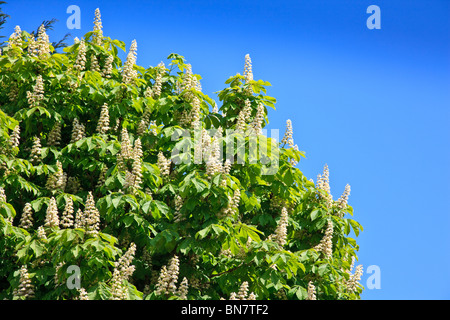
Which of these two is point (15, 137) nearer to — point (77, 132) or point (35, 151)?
point (35, 151)

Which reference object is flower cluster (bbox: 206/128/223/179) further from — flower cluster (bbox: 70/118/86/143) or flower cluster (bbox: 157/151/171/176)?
flower cluster (bbox: 70/118/86/143)

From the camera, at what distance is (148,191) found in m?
12.6

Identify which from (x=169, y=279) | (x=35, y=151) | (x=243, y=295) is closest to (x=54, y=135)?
(x=35, y=151)

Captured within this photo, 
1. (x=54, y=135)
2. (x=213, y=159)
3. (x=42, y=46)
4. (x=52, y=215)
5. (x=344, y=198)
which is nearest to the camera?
(x=52, y=215)

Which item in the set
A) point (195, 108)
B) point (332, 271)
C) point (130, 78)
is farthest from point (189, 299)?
point (130, 78)

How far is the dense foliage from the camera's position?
460 inches

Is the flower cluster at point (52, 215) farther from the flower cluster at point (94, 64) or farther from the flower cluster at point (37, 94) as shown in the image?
the flower cluster at point (94, 64)

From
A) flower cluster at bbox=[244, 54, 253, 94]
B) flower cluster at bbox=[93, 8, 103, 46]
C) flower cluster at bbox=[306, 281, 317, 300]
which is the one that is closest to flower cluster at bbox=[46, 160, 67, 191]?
flower cluster at bbox=[93, 8, 103, 46]

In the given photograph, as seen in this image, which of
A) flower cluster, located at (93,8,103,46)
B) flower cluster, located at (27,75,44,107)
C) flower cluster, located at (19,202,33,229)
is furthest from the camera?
flower cluster, located at (93,8,103,46)

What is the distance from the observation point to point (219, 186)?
11766 millimetres

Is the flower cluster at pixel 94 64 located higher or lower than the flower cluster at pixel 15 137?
higher

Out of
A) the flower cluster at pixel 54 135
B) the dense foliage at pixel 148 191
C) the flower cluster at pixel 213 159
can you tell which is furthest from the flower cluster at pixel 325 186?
the flower cluster at pixel 54 135

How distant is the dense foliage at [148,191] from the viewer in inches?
460
